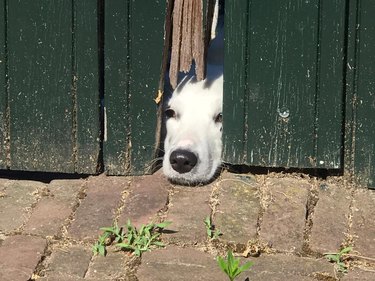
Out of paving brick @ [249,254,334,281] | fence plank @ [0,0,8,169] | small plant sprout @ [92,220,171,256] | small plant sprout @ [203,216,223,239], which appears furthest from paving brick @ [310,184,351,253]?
fence plank @ [0,0,8,169]

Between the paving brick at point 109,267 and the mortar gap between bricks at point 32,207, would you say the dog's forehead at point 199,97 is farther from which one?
the paving brick at point 109,267

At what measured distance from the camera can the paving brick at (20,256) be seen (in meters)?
4.46

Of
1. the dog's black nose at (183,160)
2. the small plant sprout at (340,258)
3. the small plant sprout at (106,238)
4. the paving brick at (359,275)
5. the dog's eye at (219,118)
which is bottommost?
the paving brick at (359,275)

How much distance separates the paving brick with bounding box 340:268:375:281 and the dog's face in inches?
47.7

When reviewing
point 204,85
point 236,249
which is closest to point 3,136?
point 204,85

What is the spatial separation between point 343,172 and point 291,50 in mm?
760

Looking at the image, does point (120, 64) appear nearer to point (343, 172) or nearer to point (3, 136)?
point (3, 136)

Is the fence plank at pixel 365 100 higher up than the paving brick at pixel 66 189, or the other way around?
the fence plank at pixel 365 100

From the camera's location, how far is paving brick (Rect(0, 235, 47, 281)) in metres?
4.46

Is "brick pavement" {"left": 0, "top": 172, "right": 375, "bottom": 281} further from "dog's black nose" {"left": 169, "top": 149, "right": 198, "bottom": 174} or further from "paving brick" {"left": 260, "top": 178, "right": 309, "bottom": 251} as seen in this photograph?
"dog's black nose" {"left": 169, "top": 149, "right": 198, "bottom": 174}

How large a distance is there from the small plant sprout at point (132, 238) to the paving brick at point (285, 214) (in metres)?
0.53

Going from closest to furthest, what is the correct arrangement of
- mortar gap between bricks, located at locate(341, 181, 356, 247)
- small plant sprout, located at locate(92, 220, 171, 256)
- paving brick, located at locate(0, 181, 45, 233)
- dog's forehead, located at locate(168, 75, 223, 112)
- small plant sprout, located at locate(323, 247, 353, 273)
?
small plant sprout, located at locate(323, 247, 353, 273) → small plant sprout, located at locate(92, 220, 171, 256) → mortar gap between bricks, located at locate(341, 181, 356, 247) → paving brick, located at locate(0, 181, 45, 233) → dog's forehead, located at locate(168, 75, 223, 112)

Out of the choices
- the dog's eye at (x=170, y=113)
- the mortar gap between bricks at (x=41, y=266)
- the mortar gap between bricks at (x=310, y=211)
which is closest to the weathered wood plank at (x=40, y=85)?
the dog's eye at (x=170, y=113)

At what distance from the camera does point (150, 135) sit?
5641 millimetres
